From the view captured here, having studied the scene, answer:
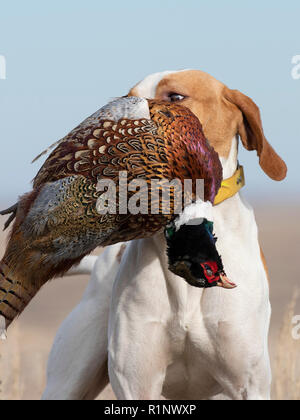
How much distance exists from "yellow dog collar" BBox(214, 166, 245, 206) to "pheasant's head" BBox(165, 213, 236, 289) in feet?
1.63

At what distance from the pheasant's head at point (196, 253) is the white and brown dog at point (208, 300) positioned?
0.46 m

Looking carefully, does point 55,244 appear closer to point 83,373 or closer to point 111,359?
point 111,359

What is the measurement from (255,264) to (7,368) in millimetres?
2956

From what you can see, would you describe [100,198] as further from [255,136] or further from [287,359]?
[287,359]

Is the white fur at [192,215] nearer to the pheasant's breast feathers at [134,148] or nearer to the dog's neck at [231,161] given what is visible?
the pheasant's breast feathers at [134,148]

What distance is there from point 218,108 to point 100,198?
0.89m

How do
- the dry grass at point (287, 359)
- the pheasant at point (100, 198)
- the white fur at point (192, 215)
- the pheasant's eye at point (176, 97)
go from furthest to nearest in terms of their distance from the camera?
the dry grass at point (287, 359), the pheasant's eye at point (176, 97), the white fur at point (192, 215), the pheasant at point (100, 198)

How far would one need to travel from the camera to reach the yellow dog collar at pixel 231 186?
3.15m

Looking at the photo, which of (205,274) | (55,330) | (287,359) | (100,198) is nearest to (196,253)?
(205,274)

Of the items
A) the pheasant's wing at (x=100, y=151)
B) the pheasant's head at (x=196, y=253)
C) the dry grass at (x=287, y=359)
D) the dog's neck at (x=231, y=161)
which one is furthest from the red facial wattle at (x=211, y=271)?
the dry grass at (x=287, y=359)

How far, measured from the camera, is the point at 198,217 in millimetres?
2609

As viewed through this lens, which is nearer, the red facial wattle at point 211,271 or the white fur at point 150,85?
the red facial wattle at point 211,271

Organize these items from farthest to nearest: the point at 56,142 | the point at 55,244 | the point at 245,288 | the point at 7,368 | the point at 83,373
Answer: the point at 7,368, the point at 83,373, the point at 245,288, the point at 56,142, the point at 55,244
